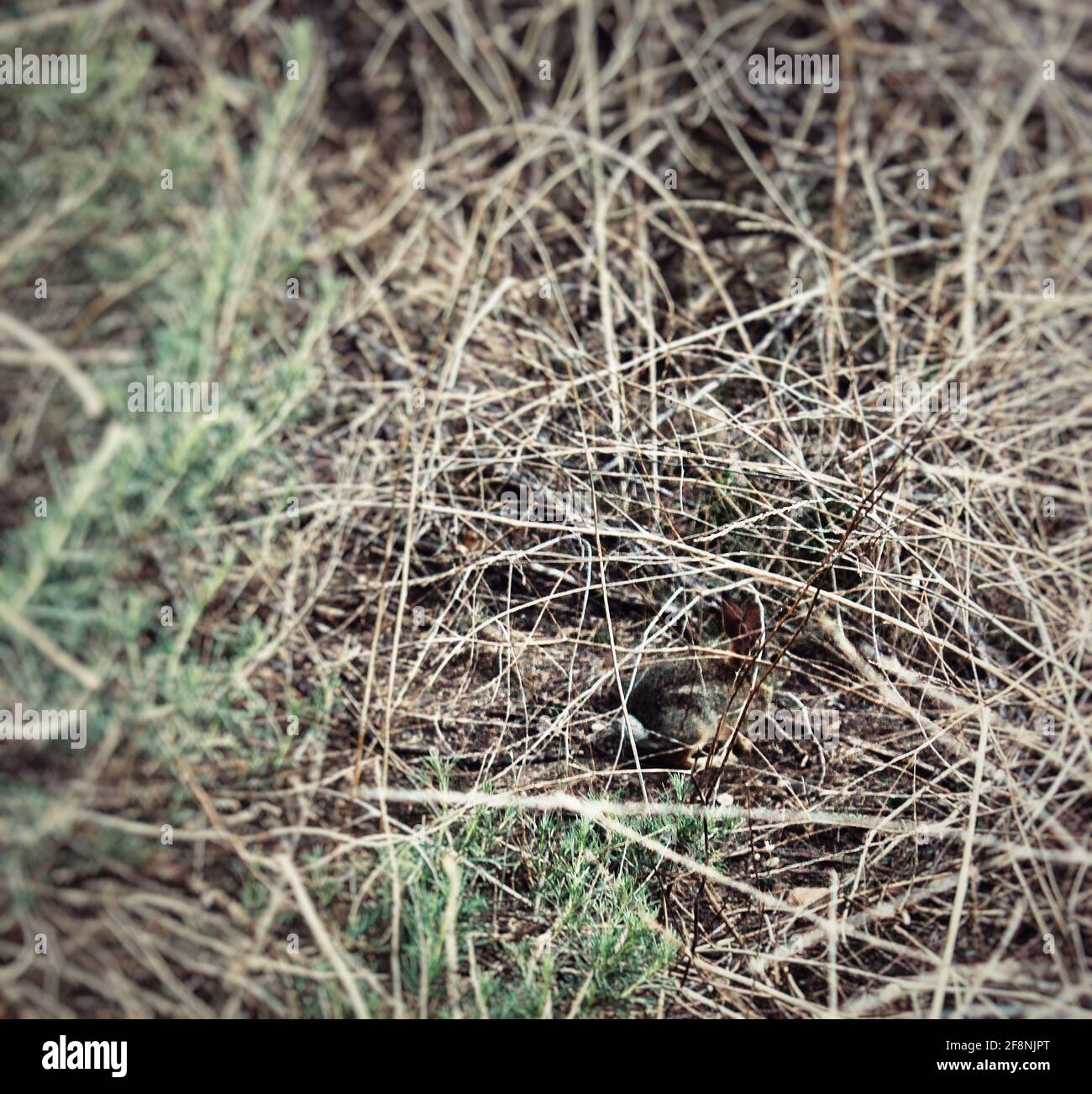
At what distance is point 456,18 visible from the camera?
1456 millimetres

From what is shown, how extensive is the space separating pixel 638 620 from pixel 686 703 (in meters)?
0.11

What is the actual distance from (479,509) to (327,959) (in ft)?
1.72

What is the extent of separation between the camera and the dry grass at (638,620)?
104 cm

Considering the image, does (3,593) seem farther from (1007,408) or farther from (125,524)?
(1007,408)

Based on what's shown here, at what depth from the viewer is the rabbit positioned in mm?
1059

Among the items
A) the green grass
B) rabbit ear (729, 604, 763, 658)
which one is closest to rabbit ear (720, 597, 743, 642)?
rabbit ear (729, 604, 763, 658)

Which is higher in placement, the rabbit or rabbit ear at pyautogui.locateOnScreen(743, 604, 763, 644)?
rabbit ear at pyautogui.locateOnScreen(743, 604, 763, 644)

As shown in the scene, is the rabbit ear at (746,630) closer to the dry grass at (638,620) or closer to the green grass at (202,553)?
the dry grass at (638,620)

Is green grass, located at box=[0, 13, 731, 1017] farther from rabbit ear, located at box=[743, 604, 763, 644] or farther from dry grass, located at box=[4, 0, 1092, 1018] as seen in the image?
rabbit ear, located at box=[743, 604, 763, 644]

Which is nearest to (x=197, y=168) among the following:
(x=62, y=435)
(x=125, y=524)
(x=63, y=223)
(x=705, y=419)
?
(x=63, y=223)

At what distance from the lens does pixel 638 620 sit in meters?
1.09

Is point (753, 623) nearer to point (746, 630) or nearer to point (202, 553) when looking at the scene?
point (746, 630)

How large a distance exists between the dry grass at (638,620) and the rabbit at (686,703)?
3 cm

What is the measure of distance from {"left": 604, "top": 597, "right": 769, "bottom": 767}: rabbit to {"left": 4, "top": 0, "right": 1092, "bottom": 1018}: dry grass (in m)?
0.03
